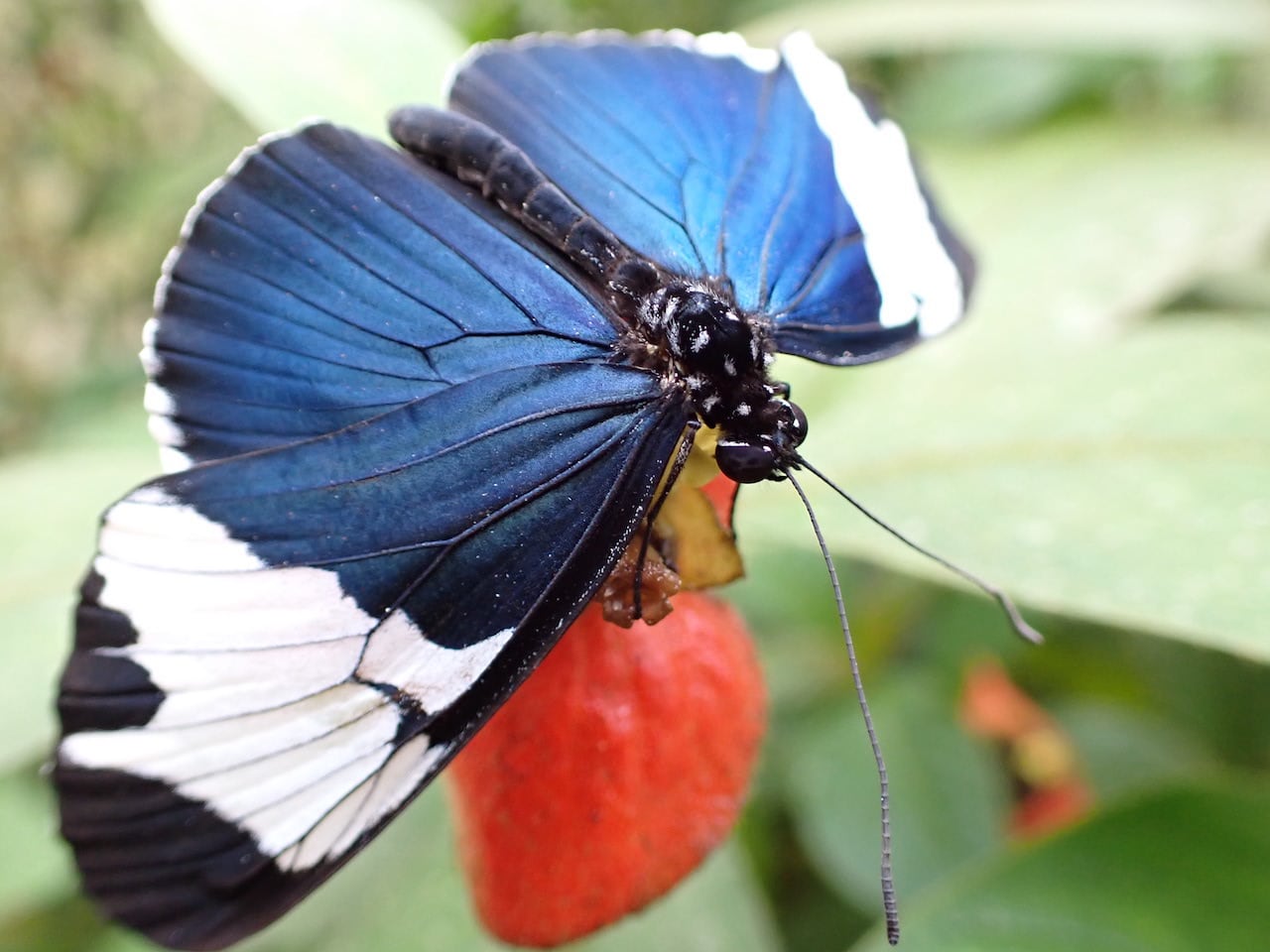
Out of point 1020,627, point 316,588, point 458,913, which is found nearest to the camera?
point 316,588

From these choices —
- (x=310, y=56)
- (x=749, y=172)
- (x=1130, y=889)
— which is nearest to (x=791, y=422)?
(x=749, y=172)

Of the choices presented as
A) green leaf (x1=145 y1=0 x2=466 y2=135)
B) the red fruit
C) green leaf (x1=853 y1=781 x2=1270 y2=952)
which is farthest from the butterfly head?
green leaf (x1=145 y1=0 x2=466 y2=135)

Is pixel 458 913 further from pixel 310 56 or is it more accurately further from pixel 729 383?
pixel 310 56

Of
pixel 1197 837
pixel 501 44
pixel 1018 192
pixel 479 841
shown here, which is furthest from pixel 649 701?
pixel 1018 192

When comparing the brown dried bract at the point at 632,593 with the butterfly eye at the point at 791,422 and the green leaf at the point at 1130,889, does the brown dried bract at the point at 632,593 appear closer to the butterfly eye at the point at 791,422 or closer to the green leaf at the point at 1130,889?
the butterfly eye at the point at 791,422

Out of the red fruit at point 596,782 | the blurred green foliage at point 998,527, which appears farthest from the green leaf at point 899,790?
the red fruit at point 596,782

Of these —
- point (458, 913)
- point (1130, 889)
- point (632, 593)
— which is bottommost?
point (1130, 889)

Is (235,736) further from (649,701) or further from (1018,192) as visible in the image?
(1018,192)

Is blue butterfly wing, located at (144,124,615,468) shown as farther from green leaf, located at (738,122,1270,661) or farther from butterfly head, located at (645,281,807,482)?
green leaf, located at (738,122,1270,661)
